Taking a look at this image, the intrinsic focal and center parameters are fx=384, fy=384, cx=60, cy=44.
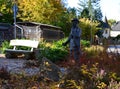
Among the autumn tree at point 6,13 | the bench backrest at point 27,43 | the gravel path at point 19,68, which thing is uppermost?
the autumn tree at point 6,13

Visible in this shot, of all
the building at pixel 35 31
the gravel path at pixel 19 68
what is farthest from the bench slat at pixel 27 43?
the building at pixel 35 31

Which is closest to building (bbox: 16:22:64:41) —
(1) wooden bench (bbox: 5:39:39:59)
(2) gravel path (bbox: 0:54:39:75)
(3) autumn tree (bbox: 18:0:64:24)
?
(3) autumn tree (bbox: 18:0:64:24)

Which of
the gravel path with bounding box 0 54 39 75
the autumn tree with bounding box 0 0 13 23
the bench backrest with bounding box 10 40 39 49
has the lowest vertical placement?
the gravel path with bounding box 0 54 39 75

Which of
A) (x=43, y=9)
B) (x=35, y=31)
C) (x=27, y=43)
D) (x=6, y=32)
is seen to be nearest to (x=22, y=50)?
(x=27, y=43)

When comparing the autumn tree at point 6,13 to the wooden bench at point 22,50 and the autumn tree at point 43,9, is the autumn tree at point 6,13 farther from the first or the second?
the wooden bench at point 22,50

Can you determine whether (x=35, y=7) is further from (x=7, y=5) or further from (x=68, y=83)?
(x=68, y=83)

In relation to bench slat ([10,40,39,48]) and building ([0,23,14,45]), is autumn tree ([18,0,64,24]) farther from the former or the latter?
bench slat ([10,40,39,48])

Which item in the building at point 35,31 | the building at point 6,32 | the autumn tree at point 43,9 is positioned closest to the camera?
the building at point 35,31

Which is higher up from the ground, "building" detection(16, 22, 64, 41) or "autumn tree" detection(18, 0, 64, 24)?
"autumn tree" detection(18, 0, 64, 24)

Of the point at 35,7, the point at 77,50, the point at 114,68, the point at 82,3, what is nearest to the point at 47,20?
the point at 35,7

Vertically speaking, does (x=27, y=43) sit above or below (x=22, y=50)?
above

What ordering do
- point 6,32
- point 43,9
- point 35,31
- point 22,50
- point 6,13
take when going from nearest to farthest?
1. point 22,50
2. point 35,31
3. point 43,9
4. point 6,32
5. point 6,13

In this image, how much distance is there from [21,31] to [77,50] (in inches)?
1283

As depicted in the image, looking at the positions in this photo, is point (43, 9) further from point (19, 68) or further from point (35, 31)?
point (19, 68)
